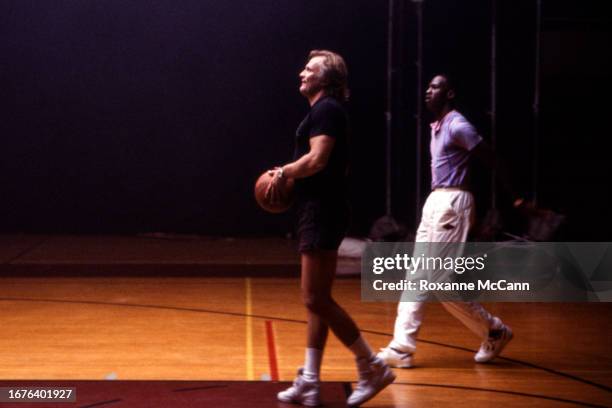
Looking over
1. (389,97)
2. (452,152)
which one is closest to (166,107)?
(389,97)

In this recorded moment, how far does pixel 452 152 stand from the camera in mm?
5898

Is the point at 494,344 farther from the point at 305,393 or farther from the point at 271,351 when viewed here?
the point at 305,393

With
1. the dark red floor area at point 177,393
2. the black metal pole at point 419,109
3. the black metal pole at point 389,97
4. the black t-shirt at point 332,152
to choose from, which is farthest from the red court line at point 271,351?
the black metal pole at point 389,97

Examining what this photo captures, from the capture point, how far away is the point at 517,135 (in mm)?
11781

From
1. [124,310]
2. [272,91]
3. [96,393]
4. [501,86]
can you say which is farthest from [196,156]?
[96,393]

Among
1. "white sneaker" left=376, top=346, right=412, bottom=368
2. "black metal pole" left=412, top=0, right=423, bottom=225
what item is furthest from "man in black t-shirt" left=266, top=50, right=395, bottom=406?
"black metal pole" left=412, top=0, right=423, bottom=225

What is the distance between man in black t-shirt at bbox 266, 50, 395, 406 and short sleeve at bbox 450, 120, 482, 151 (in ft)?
3.78

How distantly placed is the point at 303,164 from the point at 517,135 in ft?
25.0

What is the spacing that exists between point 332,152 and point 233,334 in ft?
8.55

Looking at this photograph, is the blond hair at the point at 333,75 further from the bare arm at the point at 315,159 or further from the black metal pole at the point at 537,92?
the black metal pole at the point at 537,92

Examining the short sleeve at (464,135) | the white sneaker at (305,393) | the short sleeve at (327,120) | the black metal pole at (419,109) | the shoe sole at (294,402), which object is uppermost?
the black metal pole at (419,109)

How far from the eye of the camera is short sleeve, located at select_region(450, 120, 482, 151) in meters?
5.77

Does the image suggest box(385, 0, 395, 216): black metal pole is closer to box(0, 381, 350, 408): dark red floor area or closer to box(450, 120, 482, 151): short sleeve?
box(450, 120, 482, 151): short sleeve

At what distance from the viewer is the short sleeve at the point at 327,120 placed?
466 centimetres
